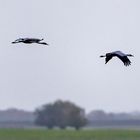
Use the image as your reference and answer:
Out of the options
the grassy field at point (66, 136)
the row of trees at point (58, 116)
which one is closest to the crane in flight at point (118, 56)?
the grassy field at point (66, 136)

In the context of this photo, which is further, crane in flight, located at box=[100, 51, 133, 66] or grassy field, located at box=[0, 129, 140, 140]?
grassy field, located at box=[0, 129, 140, 140]

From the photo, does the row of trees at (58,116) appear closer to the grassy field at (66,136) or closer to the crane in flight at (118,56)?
the grassy field at (66,136)

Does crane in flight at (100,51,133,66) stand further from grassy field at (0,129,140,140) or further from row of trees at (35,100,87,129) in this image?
row of trees at (35,100,87,129)

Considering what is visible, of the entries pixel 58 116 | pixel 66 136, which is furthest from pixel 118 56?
pixel 58 116

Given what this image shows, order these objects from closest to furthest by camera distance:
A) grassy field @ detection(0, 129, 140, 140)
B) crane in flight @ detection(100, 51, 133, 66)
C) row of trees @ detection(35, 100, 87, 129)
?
crane in flight @ detection(100, 51, 133, 66)
grassy field @ detection(0, 129, 140, 140)
row of trees @ detection(35, 100, 87, 129)

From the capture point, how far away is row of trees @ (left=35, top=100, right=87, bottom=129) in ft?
458

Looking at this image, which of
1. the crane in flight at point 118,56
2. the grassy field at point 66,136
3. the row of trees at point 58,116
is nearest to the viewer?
the crane in flight at point 118,56

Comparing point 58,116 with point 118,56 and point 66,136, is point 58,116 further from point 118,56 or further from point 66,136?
point 118,56

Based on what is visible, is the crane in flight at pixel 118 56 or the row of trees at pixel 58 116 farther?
the row of trees at pixel 58 116

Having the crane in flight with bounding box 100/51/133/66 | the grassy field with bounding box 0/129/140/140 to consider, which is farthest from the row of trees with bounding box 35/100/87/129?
the crane in flight with bounding box 100/51/133/66

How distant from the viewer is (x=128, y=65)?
21500 millimetres

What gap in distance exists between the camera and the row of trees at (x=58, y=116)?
140 m

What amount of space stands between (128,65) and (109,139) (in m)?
65.9

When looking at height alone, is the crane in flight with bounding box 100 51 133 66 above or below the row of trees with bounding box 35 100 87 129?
below
